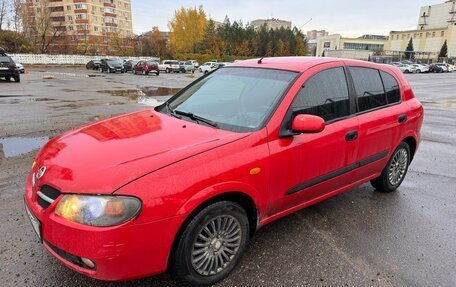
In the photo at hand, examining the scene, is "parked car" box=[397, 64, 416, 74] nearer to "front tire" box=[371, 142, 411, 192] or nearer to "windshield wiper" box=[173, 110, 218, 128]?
"front tire" box=[371, 142, 411, 192]

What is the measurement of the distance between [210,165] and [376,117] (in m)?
2.31

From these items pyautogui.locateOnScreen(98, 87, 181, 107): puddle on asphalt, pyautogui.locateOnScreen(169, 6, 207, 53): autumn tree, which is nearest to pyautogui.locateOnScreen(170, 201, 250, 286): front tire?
pyautogui.locateOnScreen(98, 87, 181, 107): puddle on asphalt

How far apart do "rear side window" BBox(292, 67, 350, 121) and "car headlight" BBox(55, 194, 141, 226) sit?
1674 mm

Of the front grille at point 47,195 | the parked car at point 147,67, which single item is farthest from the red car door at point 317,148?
the parked car at point 147,67

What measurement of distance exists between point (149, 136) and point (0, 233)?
6.14 feet

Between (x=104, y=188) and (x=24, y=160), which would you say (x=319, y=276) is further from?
(x=24, y=160)

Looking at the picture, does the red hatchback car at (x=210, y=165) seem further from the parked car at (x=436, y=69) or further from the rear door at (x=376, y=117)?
the parked car at (x=436, y=69)

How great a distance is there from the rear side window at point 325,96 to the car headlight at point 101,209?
167 centimetres

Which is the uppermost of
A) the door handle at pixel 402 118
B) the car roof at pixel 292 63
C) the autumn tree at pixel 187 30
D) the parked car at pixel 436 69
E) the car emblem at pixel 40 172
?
the autumn tree at pixel 187 30

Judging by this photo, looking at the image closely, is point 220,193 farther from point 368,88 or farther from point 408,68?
point 408,68

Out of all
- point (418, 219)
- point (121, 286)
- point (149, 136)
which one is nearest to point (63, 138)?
point (149, 136)

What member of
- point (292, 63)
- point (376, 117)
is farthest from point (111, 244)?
point (376, 117)

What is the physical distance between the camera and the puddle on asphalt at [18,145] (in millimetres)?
5750

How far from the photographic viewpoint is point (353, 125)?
3.51 metres
